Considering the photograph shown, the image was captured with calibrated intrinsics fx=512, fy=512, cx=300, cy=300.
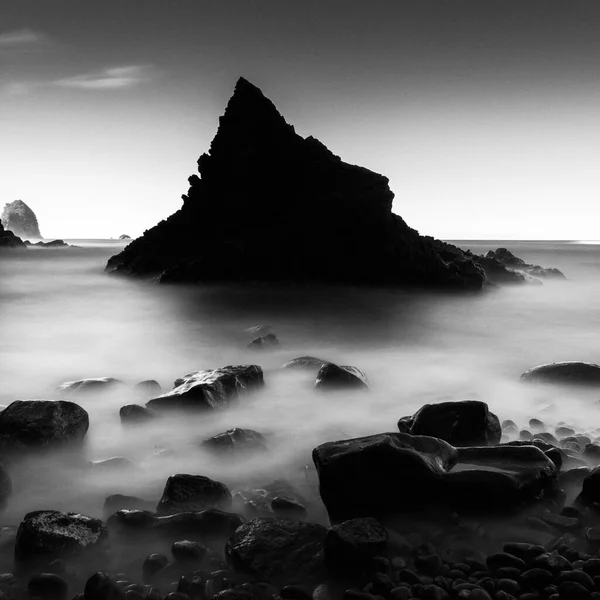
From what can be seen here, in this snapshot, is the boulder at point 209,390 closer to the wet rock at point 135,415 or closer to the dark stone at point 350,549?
the wet rock at point 135,415

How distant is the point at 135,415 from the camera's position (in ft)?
20.6

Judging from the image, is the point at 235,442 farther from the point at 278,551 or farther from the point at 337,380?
the point at 337,380

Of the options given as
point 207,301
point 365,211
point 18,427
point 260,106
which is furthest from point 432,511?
point 260,106

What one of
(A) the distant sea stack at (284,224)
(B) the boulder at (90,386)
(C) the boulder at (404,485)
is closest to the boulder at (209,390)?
(B) the boulder at (90,386)

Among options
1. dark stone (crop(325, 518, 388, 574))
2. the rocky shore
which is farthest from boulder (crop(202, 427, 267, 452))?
dark stone (crop(325, 518, 388, 574))

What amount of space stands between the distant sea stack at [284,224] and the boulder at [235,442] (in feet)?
60.5

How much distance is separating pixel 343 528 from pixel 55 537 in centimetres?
200

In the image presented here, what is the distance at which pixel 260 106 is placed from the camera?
2727 centimetres

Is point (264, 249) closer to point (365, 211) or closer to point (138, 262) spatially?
point (365, 211)

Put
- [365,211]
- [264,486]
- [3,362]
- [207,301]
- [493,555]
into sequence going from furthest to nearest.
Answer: [365,211] < [207,301] < [3,362] < [264,486] < [493,555]

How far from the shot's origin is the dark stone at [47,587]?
3.21 meters

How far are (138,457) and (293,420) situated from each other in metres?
1.97

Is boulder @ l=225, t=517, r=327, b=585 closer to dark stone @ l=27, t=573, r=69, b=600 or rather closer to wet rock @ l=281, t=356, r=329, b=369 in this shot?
dark stone @ l=27, t=573, r=69, b=600

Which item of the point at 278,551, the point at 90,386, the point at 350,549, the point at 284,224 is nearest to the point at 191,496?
the point at 278,551
